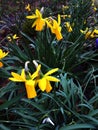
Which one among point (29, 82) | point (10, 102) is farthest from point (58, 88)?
point (29, 82)

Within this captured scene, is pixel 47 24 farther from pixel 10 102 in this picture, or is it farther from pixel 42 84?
pixel 42 84

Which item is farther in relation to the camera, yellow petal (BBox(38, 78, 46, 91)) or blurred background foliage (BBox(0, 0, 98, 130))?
blurred background foliage (BBox(0, 0, 98, 130))

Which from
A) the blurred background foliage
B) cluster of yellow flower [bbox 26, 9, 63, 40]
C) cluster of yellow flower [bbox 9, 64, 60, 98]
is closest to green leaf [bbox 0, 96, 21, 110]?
the blurred background foliage

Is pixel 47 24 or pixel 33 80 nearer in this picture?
pixel 33 80

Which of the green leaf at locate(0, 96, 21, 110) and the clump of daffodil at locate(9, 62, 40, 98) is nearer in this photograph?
the clump of daffodil at locate(9, 62, 40, 98)

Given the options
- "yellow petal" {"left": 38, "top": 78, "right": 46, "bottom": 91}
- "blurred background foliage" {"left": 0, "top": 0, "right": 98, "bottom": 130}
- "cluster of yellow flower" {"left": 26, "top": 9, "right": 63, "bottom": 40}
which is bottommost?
"blurred background foliage" {"left": 0, "top": 0, "right": 98, "bottom": 130}

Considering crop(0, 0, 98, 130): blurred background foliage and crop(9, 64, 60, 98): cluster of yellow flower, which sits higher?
crop(9, 64, 60, 98): cluster of yellow flower

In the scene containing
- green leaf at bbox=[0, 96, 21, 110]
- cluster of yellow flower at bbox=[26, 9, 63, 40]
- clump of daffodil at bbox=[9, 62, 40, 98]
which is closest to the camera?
clump of daffodil at bbox=[9, 62, 40, 98]

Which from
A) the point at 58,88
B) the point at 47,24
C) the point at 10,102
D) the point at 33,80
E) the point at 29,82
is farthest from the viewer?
the point at 47,24

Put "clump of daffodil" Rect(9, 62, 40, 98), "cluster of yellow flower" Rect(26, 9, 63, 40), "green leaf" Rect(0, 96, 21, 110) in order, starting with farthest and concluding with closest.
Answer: "cluster of yellow flower" Rect(26, 9, 63, 40) → "green leaf" Rect(0, 96, 21, 110) → "clump of daffodil" Rect(9, 62, 40, 98)

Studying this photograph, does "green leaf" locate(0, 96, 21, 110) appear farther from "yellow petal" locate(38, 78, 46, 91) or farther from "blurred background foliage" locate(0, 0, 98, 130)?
"yellow petal" locate(38, 78, 46, 91)

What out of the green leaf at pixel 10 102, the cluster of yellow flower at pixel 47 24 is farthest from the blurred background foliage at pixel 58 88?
the cluster of yellow flower at pixel 47 24

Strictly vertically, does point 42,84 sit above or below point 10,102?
above

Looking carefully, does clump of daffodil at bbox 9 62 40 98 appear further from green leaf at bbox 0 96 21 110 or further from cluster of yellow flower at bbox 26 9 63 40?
cluster of yellow flower at bbox 26 9 63 40
